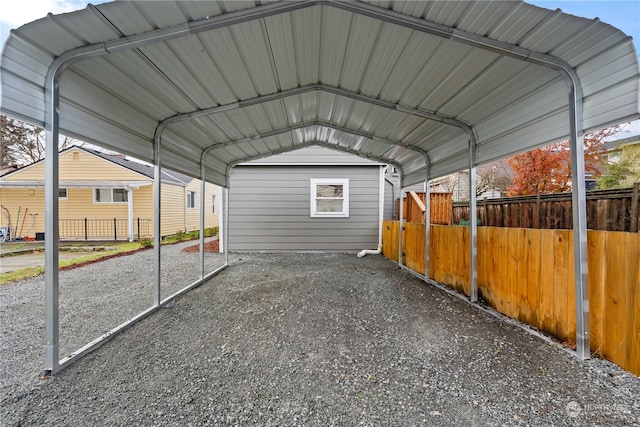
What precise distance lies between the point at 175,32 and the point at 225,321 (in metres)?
3.01

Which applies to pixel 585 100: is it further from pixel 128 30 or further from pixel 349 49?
pixel 128 30

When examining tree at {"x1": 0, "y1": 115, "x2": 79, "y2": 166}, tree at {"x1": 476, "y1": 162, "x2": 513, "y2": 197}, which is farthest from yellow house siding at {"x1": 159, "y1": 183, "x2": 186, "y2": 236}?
tree at {"x1": 476, "y1": 162, "x2": 513, "y2": 197}

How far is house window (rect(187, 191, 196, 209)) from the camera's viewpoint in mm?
14164

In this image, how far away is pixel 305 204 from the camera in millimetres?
8297

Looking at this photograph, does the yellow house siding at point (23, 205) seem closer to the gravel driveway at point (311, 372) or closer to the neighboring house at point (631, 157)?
the gravel driveway at point (311, 372)

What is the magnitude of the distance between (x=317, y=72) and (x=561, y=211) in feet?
12.4

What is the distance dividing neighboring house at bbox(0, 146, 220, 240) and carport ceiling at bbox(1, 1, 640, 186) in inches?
343

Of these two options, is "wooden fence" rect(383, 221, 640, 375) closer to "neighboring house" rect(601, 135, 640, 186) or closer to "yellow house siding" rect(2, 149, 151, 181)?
"neighboring house" rect(601, 135, 640, 186)

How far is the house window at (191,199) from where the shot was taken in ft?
46.5

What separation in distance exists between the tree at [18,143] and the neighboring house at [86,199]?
12.2 ft

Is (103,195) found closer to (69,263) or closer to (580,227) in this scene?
(69,263)

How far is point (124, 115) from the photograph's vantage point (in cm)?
299

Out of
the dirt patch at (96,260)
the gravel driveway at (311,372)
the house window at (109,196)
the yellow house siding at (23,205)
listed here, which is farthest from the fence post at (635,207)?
the yellow house siding at (23,205)

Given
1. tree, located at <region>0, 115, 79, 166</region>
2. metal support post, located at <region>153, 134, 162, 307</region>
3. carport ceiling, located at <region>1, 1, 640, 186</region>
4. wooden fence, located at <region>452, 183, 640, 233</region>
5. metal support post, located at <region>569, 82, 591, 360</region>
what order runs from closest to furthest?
1. carport ceiling, located at <region>1, 1, 640, 186</region>
2. metal support post, located at <region>569, 82, 591, 360</region>
3. wooden fence, located at <region>452, 183, 640, 233</region>
4. metal support post, located at <region>153, 134, 162, 307</region>
5. tree, located at <region>0, 115, 79, 166</region>
